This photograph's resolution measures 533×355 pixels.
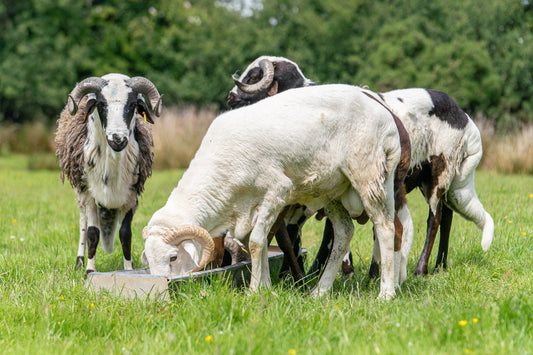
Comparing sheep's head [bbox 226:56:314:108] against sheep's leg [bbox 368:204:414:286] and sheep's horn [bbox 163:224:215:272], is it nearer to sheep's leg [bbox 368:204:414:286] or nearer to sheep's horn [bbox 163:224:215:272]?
sheep's leg [bbox 368:204:414:286]

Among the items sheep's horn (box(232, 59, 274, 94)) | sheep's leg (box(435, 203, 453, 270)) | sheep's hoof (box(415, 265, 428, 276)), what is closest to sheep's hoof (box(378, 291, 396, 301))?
sheep's hoof (box(415, 265, 428, 276))

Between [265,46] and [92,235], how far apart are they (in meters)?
18.7

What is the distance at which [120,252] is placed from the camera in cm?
764

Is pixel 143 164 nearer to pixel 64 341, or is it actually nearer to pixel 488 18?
pixel 64 341

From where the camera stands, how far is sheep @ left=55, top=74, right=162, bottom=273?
632cm

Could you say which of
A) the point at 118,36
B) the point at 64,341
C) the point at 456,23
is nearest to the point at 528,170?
the point at 456,23

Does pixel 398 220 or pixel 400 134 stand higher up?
pixel 400 134

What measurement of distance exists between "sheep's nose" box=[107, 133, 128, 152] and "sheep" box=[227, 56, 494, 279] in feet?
3.71

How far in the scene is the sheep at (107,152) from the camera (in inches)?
249

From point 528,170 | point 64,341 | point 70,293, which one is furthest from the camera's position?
point 528,170

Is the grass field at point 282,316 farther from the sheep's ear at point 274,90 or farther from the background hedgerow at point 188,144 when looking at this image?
the background hedgerow at point 188,144

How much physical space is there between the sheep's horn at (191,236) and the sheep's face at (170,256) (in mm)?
75

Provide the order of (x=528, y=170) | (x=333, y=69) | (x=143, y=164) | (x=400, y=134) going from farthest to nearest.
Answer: (x=333, y=69) → (x=528, y=170) → (x=143, y=164) → (x=400, y=134)

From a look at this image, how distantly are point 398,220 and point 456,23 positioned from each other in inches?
702
